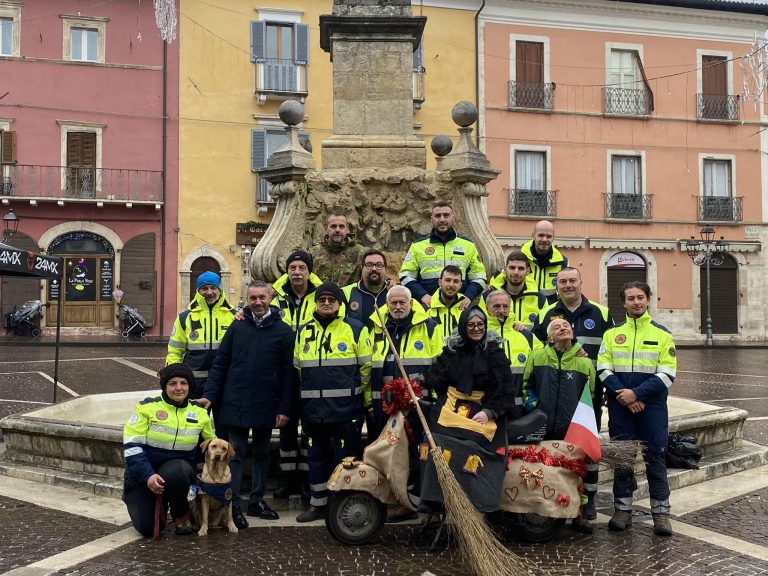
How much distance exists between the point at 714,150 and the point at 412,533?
2938 centimetres

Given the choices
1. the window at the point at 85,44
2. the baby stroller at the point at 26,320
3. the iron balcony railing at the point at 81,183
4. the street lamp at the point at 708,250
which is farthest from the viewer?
the street lamp at the point at 708,250

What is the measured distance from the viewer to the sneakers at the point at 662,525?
5.46 meters

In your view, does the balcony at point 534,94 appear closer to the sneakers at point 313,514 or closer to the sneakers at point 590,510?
the sneakers at point 590,510

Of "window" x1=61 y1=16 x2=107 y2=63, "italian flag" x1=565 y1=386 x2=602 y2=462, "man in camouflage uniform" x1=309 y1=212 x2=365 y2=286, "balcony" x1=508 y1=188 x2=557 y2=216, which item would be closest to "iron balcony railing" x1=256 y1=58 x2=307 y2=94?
"window" x1=61 y1=16 x2=107 y2=63

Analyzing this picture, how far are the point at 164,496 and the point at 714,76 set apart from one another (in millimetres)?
30852

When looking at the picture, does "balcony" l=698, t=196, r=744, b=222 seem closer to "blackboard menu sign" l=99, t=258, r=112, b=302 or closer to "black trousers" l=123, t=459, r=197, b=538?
"blackboard menu sign" l=99, t=258, r=112, b=302

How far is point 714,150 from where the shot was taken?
1240 inches

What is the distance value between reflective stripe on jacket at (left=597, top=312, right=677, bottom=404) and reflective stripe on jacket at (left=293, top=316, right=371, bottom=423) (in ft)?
5.34

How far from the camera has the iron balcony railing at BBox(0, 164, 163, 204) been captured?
27.2 metres

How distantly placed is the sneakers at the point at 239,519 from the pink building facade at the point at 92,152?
2324 cm

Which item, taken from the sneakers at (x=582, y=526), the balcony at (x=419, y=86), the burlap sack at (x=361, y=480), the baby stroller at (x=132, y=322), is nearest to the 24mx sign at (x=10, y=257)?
the burlap sack at (x=361, y=480)

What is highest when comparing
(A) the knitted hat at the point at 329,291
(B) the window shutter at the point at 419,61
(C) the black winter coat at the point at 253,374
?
(B) the window shutter at the point at 419,61

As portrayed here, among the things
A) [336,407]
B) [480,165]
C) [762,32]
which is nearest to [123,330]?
[480,165]

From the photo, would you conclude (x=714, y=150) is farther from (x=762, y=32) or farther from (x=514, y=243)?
(x=514, y=243)
